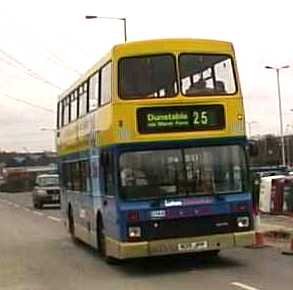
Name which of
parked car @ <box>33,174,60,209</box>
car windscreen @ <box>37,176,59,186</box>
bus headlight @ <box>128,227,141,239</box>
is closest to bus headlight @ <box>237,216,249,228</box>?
bus headlight @ <box>128,227,141,239</box>

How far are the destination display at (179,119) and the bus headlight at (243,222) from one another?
1565 millimetres

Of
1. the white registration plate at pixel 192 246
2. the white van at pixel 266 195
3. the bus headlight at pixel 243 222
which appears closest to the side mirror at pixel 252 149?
the bus headlight at pixel 243 222

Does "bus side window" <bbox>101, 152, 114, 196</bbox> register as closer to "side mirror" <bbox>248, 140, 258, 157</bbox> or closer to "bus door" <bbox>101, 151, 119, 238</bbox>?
"bus door" <bbox>101, 151, 119, 238</bbox>

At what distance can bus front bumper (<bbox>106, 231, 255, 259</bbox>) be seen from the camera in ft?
45.6

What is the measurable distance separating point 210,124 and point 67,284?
11.7ft

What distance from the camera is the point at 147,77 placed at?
14508mm

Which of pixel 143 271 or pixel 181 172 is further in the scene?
→ pixel 143 271

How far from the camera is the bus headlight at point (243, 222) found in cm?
1434

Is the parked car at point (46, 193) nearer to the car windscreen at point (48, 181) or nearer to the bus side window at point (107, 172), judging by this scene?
the car windscreen at point (48, 181)

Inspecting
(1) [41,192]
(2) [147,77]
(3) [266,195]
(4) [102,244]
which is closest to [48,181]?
(1) [41,192]

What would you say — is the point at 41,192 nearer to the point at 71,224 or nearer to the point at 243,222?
the point at 71,224

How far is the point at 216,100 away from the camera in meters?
14.5

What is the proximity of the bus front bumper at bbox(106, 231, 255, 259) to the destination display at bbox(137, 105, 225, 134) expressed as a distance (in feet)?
5.97

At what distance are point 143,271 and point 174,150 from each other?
219cm
